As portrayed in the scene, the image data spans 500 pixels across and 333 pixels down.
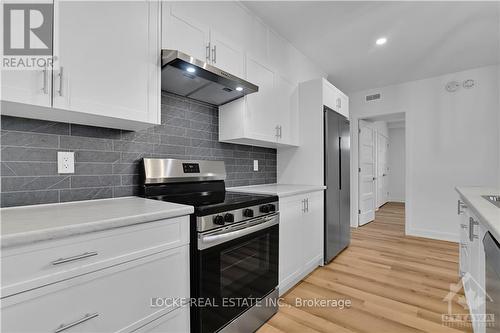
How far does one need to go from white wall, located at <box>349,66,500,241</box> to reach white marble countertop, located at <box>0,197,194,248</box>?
411 centimetres

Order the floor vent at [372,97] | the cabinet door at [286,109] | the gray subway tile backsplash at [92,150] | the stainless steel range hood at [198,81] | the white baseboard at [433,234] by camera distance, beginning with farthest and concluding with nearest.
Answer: the floor vent at [372,97] < the white baseboard at [433,234] < the cabinet door at [286,109] < the stainless steel range hood at [198,81] < the gray subway tile backsplash at [92,150]

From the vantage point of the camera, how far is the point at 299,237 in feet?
7.56

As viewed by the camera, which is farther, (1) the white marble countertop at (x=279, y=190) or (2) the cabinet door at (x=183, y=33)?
(1) the white marble countertop at (x=279, y=190)

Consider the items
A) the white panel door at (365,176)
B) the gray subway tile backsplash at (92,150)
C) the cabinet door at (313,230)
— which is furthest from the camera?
the white panel door at (365,176)

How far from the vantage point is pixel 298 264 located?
7.50 ft

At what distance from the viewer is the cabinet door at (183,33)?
4.92ft

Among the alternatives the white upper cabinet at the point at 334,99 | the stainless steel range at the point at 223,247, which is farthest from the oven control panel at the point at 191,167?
the white upper cabinet at the point at 334,99

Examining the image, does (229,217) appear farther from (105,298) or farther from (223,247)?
(105,298)

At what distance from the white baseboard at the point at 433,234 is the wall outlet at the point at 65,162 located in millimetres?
4636

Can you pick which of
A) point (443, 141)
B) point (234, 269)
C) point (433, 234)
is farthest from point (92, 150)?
point (433, 234)

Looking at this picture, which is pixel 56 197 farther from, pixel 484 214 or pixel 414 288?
pixel 414 288

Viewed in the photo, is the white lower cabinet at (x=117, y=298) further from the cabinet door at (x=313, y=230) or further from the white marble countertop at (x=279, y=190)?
the cabinet door at (x=313, y=230)

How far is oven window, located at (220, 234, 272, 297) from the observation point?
1448 millimetres

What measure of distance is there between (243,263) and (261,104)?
4.76ft
